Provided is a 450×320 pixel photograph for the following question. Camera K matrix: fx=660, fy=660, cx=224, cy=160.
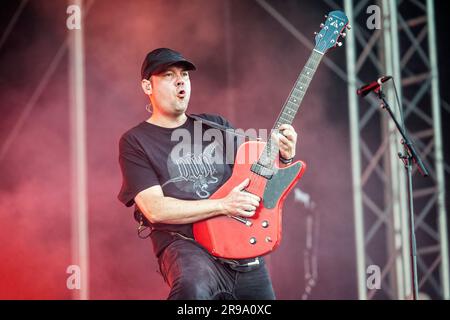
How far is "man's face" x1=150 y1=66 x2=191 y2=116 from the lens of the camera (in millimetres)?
3738

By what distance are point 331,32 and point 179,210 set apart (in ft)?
4.64

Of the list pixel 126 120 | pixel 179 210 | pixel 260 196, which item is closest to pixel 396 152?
pixel 126 120

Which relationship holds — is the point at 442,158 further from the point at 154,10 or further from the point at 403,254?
the point at 154,10

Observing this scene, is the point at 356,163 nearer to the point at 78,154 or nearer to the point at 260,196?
the point at 78,154

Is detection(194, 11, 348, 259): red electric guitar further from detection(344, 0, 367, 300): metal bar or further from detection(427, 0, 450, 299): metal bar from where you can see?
detection(427, 0, 450, 299): metal bar

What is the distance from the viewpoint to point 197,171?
371cm

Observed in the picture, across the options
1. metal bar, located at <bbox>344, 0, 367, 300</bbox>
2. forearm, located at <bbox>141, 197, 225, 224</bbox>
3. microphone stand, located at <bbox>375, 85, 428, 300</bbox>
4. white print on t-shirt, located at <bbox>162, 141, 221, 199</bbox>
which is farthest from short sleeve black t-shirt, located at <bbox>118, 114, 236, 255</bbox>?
metal bar, located at <bbox>344, 0, 367, 300</bbox>

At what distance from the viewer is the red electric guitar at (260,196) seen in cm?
347

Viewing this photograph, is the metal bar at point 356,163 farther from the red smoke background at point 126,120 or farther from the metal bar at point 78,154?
the metal bar at point 78,154

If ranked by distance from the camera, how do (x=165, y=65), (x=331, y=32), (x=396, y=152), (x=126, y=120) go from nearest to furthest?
(x=165, y=65) < (x=331, y=32) < (x=126, y=120) < (x=396, y=152)

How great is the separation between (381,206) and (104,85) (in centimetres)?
319

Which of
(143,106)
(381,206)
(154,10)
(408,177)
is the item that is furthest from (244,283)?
(381,206)

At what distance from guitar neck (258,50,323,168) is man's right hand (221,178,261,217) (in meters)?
0.23

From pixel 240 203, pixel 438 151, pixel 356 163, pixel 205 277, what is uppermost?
pixel 438 151
